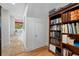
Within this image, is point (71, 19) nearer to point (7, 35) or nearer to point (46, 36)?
point (46, 36)

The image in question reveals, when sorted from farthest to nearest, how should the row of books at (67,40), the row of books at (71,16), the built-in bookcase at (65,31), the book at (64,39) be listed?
1. the book at (64,39)
2. the row of books at (67,40)
3. the built-in bookcase at (65,31)
4. the row of books at (71,16)

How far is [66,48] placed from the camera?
3.31 m

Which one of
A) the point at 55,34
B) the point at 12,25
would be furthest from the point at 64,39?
the point at 12,25

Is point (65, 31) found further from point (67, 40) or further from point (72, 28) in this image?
point (72, 28)

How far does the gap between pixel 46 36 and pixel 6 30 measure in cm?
111

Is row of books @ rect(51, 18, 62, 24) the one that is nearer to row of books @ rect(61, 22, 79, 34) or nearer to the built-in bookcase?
the built-in bookcase

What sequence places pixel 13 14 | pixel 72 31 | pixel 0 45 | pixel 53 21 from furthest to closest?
pixel 53 21 < pixel 0 45 < pixel 13 14 < pixel 72 31

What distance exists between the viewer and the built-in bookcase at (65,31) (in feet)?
8.83

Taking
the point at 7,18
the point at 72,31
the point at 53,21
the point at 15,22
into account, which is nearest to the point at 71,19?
the point at 72,31

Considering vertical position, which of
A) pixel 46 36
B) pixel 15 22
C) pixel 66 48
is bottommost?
pixel 66 48

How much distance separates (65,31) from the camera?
3.16 metres

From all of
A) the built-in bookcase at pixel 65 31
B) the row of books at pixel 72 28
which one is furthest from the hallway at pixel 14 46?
the row of books at pixel 72 28

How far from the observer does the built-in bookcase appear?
2.69 meters

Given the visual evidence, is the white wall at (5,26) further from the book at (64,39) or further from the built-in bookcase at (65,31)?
the book at (64,39)
